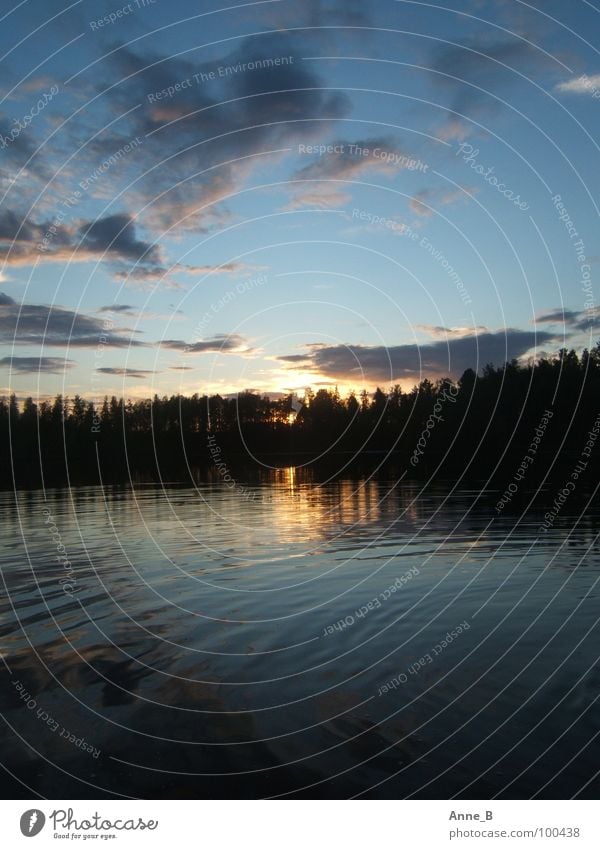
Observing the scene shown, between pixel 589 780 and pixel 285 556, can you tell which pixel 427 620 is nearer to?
pixel 589 780

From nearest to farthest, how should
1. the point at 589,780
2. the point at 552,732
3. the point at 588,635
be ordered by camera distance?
the point at 589,780 → the point at 552,732 → the point at 588,635

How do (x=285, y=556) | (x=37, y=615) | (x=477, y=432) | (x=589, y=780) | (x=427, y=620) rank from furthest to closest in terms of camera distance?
1. (x=477, y=432)
2. (x=285, y=556)
3. (x=37, y=615)
4. (x=427, y=620)
5. (x=589, y=780)

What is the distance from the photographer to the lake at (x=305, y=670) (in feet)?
28.0

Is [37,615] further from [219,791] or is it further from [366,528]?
[366,528]

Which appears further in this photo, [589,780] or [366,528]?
[366,528]

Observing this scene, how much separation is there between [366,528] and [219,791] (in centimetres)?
2471

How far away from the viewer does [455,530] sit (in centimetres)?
3030

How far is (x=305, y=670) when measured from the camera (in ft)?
39.7

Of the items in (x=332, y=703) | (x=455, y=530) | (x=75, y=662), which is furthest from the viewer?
(x=455, y=530)

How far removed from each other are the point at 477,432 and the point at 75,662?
510 ft

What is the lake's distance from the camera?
8531 millimetres

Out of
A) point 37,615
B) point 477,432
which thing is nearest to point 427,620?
point 37,615

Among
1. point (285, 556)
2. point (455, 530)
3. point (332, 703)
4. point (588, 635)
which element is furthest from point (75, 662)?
point (455, 530)

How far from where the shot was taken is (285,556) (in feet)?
82.1
